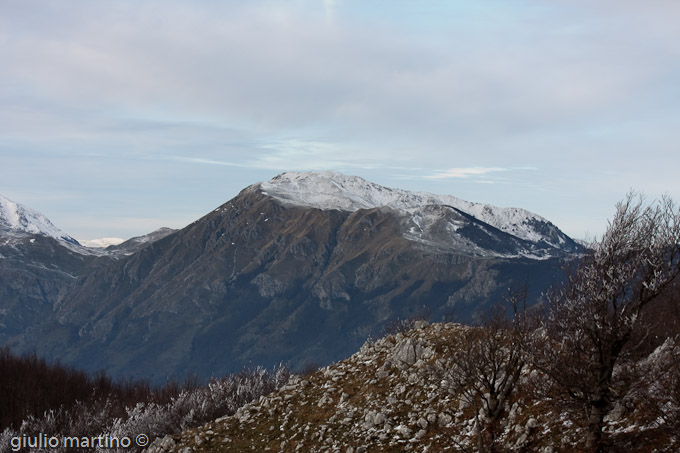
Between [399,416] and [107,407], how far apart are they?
10551 cm

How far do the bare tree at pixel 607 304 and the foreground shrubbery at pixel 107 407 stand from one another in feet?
207

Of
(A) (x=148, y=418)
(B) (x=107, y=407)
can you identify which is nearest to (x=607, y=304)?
(A) (x=148, y=418)

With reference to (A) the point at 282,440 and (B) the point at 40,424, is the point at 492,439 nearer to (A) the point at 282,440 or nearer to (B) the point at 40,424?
(A) the point at 282,440

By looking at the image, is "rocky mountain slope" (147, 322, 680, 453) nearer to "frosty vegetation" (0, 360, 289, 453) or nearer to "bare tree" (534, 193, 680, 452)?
"bare tree" (534, 193, 680, 452)

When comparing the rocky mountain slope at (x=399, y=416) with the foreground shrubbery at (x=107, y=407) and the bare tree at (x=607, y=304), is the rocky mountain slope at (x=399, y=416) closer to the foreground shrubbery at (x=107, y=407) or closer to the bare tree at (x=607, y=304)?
the bare tree at (x=607, y=304)

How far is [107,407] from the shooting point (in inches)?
5153

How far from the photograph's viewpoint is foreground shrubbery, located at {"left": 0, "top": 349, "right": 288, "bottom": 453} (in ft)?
292

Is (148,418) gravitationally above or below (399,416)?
below

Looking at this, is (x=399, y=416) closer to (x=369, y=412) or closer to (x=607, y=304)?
(x=369, y=412)

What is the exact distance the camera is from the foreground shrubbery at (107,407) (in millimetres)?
89125

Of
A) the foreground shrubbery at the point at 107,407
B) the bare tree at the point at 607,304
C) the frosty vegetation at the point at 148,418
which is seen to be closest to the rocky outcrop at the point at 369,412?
the bare tree at the point at 607,304

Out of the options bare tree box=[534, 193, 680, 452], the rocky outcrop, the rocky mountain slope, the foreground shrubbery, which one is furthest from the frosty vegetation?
bare tree box=[534, 193, 680, 452]

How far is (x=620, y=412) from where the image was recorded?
108 feet

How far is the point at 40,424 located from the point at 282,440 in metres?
88.6
